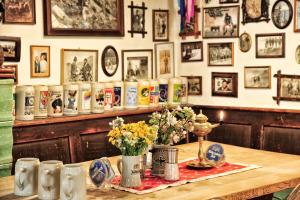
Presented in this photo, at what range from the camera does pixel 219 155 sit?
4227 mm

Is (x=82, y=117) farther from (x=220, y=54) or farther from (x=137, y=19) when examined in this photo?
(x=220, y=54)

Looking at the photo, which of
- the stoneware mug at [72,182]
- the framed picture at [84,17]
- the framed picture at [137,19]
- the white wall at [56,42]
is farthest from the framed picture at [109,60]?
the stoneware mug at [72,182]

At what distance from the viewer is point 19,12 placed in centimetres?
510

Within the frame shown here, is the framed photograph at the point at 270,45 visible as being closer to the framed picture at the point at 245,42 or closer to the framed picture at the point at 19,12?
the framed picture at the point at 245,42

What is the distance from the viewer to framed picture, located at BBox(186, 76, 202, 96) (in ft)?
20.9

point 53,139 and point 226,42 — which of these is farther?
point 226,42

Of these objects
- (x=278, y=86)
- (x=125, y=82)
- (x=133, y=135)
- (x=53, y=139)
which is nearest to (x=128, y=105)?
(x=125, y=82)

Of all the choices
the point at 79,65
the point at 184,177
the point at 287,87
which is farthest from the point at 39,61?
the point at 287,87

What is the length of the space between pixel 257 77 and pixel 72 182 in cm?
316

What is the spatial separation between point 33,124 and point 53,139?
29 centimetres

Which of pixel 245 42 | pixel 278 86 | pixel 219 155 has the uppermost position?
pixel 245 42

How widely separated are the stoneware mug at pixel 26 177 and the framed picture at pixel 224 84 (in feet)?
10.2

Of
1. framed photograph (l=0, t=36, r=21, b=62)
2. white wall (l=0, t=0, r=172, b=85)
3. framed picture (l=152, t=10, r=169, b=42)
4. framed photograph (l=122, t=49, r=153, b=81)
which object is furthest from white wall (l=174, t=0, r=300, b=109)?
framed photograph (l=0, t=36, r=21, b=62)

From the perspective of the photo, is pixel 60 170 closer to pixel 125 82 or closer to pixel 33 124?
pixel 33 124
